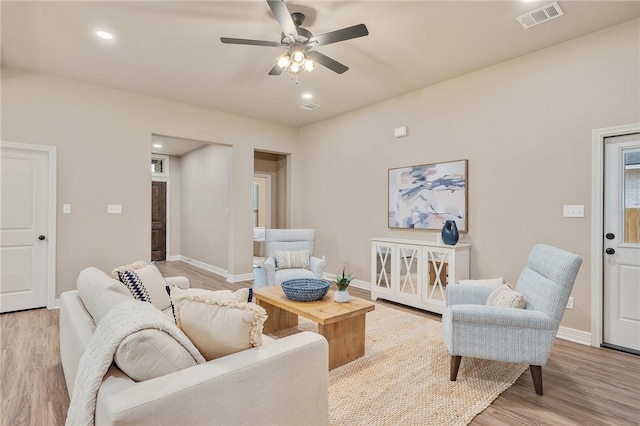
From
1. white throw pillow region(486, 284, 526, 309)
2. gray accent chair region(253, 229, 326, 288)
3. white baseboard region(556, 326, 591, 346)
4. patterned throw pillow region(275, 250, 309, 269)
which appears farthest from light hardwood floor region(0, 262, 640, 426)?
patterned throw pillow region(275, 250, 309, 269)

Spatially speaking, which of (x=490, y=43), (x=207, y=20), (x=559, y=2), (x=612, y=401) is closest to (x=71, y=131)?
(x=207, y=20)

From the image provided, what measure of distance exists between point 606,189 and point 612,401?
1.80 meters

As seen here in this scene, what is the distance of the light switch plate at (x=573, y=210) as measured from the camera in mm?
3021

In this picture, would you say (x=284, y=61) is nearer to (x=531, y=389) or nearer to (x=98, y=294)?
(x=98, y=294)

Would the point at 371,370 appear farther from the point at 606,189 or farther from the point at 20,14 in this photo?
the point at 20,14

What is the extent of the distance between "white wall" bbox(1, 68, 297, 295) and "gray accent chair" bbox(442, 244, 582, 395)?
4190 millimetres

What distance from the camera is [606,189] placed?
293cm

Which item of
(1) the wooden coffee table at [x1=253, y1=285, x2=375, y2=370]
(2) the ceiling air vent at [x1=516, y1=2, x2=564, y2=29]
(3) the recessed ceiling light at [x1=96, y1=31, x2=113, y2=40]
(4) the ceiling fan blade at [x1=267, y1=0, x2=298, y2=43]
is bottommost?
(1) the wooden coffee table at [x1=253, y1=285, x2=375, y2=370]

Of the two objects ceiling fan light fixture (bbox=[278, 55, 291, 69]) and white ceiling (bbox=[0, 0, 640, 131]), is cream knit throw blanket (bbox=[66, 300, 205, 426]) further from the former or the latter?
white ceiling (bbox=[0, 0, 640, 131])

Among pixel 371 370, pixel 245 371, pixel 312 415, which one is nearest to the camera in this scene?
pixel 245 371

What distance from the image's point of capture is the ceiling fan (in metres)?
2.38

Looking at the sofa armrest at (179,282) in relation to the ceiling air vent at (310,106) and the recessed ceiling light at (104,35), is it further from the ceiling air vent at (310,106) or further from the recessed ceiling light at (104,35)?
the ceiling air vent at (310,106)

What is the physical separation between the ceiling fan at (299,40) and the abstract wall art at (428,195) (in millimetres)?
1916

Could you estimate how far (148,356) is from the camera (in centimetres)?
115
